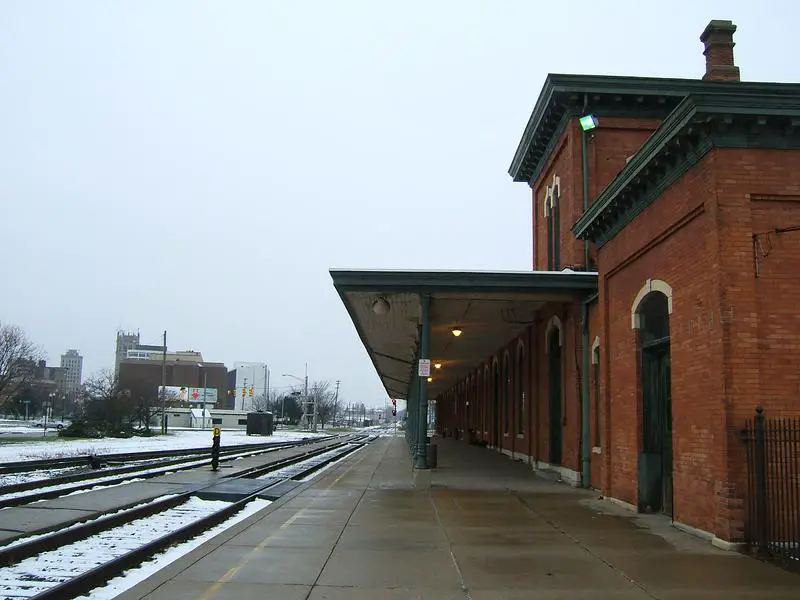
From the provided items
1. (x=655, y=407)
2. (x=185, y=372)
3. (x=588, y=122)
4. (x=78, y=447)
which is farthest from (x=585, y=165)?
(x=185, y=372)

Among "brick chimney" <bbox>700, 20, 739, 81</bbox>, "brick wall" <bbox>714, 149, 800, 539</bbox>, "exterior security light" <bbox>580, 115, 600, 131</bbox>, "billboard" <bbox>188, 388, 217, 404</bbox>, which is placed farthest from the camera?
"billboard" <bbox>188, 388, 217, 404</bbox>

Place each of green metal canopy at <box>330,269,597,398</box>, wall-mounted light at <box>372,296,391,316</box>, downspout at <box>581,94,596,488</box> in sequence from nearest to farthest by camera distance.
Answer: downspout at <box>581,94,596,488</box> → green metal canopy at <box>330,269,597,398</box> → wall-mounted light at <box>372,296,391,316</box>

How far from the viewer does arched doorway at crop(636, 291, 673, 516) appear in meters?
12.5

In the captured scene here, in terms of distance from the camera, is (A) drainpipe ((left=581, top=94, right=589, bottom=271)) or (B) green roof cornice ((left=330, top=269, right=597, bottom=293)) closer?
(B) green roof cornice ((left=330, top=269, right=597, bottom=293))

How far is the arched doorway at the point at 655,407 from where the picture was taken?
491 inches

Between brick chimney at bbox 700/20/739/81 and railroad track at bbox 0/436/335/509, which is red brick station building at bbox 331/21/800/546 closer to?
brick chimney at bbox 700/20/739/81

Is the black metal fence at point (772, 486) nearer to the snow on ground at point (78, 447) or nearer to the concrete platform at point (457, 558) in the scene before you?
the concrete platform at point (457, 558)

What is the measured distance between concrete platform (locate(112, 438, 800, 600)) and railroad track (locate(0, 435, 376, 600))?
0.56 meters

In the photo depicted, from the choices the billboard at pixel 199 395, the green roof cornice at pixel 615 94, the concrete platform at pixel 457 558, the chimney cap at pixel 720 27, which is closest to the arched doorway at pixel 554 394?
the green roof cornice at pixel 615 94

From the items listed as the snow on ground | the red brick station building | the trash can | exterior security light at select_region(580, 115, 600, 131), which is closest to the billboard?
the snow on ground

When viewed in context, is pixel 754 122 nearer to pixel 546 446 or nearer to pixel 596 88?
pixel 596 88

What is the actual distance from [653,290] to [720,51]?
913 centimetres

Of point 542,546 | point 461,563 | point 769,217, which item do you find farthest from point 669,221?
point 461,563

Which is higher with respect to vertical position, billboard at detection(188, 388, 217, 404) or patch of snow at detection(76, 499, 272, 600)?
billboard at detection(188, 388, 217, 404)
